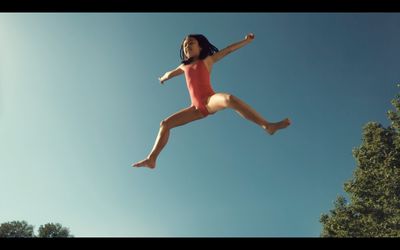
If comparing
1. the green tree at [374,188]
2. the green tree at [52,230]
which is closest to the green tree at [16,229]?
the green tree at [52,230]

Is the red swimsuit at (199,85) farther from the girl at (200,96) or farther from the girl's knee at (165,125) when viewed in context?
the girl's knee at (165,125)

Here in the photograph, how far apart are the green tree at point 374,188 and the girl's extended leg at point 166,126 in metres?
19.1

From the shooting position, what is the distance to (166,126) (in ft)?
19.7

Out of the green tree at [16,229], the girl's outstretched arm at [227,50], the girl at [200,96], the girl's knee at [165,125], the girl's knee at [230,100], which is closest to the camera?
the girl's knee at [230,100]

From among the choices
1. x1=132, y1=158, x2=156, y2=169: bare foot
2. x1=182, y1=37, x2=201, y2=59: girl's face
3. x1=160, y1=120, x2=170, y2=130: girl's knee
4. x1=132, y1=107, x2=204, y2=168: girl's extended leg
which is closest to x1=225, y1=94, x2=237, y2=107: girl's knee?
x1=132, y1=107, x2=204, y2=168: girl's extended leg

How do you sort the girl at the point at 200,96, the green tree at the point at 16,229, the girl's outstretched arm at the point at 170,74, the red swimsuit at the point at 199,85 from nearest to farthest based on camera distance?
the girl at the point at 200,96 < the red swimsuit at the point at 199,85 < the girl's outstretched arm at the point at 170,74 < the green tree at the point at 16,229

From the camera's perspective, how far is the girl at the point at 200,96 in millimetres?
5054

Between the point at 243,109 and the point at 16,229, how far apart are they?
45.2 meters

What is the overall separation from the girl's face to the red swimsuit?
319 millimetres
